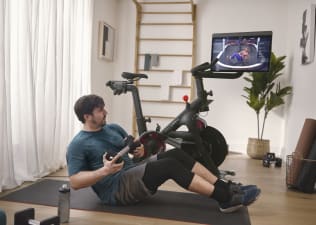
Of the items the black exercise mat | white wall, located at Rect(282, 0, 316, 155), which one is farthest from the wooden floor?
white wall, located at Rect(282, 0, 316, 155)

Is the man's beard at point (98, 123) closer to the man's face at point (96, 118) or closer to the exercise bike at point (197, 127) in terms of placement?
the man's face at point (96, 118)

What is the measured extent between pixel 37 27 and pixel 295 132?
10.3 feet

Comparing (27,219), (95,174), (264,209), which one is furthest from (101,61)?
(27,219)

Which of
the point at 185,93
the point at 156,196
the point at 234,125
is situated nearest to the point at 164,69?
the point at 185,93

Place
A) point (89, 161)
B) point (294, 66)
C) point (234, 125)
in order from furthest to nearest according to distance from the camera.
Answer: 1. point (234, 125)
2. point (294, 66)
3. point (89, 161)

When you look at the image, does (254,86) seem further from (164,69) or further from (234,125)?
(164,69)

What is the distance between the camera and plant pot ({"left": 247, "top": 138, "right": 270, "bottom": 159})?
14.7ft

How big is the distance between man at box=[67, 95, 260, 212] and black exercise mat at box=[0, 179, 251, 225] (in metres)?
0.07

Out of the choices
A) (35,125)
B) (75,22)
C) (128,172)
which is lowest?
(128,172)

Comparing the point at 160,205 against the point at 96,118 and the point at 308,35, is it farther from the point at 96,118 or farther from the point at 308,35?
the point at 308,35

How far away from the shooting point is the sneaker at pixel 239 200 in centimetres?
208

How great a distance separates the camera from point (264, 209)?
2.33 metres

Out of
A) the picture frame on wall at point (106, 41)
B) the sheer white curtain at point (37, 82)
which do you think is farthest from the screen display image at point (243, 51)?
the sheer white curtain at point (37, 82)

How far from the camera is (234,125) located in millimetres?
4984
